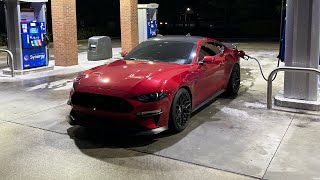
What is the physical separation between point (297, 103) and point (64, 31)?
8714 mm

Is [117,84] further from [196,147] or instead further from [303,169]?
[303,169]

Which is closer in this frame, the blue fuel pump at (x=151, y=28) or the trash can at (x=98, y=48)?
the trash can at (x=98, y=48)

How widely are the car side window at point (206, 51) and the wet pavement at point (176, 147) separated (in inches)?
41.0

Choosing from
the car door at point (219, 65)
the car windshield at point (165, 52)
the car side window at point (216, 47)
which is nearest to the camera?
the car windshield at point (165, 52)

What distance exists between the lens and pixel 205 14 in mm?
42500

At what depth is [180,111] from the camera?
6.04 m

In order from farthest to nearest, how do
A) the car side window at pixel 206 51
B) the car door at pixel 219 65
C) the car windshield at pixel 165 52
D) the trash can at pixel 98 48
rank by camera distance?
the trash can at pixel 98 48 → the car door at pixel 219 65 → the car side window at pixel 206 51 → the car windshield at pixel 165 52

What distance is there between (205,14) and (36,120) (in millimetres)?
37333

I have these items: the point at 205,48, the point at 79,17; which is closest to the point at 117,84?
the point at 205,48

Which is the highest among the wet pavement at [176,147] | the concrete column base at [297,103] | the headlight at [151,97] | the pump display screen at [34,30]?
the pump display screen at [34,30]

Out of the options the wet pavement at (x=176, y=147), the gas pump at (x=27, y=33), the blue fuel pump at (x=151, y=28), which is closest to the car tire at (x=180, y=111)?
the wet pavement at (x=176, y=147)

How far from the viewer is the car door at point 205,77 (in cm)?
675

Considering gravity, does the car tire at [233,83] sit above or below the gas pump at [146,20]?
below

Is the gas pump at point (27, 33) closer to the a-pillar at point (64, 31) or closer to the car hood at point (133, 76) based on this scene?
the a-pillar at point (64, 31)
